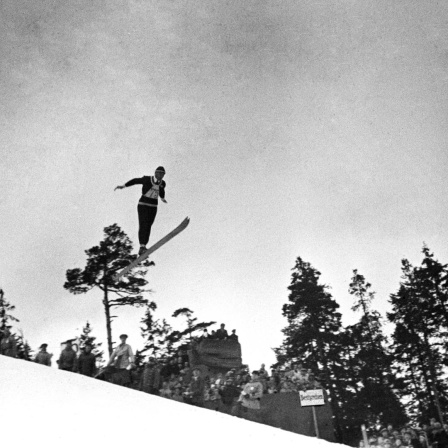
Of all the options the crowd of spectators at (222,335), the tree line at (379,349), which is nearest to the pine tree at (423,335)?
the tree line at (379,349)

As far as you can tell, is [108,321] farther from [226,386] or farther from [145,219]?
[145,219]

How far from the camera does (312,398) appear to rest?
7.28m

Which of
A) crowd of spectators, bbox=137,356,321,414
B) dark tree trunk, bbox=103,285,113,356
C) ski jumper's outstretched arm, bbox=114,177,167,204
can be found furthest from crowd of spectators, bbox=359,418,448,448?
dark tree trunk, bbox=103,285,113,356

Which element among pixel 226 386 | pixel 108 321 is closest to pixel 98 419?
pixel 226 386

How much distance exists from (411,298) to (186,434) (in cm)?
3251

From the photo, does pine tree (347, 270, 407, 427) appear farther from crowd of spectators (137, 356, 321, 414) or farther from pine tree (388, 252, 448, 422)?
crowd of spectators (137, 356, 321, 414)

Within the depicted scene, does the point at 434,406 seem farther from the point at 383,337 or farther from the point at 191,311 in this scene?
the point at 191,311

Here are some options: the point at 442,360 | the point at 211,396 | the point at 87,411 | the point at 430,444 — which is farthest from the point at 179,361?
the point at 442,360

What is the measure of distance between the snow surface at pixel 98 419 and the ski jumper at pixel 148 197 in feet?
10.4

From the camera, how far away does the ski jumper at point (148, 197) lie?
754 cm

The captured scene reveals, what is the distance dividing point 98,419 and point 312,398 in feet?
14.6

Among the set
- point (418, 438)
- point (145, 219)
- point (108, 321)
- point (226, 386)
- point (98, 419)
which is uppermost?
point (108, 321)

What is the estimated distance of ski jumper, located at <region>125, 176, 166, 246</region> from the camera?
7.54 m

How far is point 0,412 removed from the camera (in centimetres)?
338
